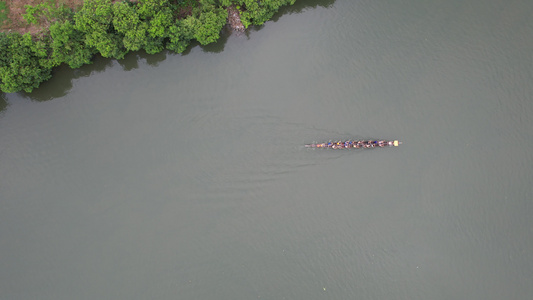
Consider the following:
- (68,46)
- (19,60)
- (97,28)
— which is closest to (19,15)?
(19,60)

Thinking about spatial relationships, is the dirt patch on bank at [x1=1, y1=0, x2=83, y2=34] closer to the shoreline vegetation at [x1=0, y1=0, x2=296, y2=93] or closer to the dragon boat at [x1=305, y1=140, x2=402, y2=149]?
the shoreline vegetation at [x1=0, y1=0, x2=296, y2=93]

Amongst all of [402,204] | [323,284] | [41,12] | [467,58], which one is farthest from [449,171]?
[41,12]

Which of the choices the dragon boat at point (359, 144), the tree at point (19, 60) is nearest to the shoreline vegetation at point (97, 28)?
the tree at point (19, 60)

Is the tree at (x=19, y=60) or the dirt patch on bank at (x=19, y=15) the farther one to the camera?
the dirt patch on bank at (x=19, y=15)

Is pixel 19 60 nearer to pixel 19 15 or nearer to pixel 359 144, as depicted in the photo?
pixel 19 15

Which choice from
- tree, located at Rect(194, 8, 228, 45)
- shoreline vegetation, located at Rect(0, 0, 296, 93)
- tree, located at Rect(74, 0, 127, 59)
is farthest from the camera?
tree, located at Rect(194, 8, 228, 45)

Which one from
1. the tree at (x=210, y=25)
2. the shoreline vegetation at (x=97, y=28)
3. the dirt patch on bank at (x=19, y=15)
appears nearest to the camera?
the shoreline vegetation at (x=97, y=28)

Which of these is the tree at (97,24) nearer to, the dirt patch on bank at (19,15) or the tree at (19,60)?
the dirt patch on bank at (19,15)

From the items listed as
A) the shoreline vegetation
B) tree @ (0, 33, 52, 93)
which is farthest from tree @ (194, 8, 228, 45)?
tree @ (0, 33, 52, 93)
